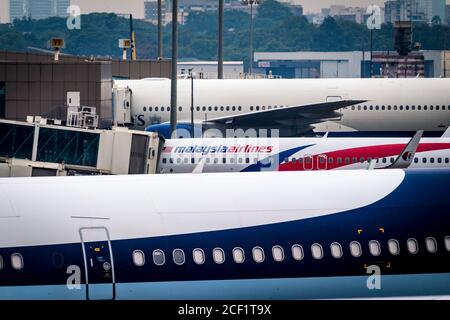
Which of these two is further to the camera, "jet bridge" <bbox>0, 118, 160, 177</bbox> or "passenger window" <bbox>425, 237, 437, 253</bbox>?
"jet bridge" <bbox>0, 118, 160, 177</bbox>

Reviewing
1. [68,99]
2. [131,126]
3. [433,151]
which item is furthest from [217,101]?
[433,151]

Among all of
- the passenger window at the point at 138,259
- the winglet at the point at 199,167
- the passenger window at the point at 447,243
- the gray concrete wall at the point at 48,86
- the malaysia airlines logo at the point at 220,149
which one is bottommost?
the winglet at the point at 199,167

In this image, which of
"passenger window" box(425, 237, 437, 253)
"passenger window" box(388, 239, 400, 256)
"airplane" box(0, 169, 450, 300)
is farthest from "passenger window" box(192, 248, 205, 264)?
"passenger window" box(425, 237, 437, 253)

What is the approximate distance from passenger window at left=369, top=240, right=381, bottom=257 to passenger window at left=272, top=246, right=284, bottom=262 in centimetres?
145

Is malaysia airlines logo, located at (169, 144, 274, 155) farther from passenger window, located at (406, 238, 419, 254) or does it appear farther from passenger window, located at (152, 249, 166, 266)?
passenger window, located at (152, 249, 166, 266)

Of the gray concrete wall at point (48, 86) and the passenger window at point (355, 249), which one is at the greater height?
the gray concrete wall at point (48, 86)

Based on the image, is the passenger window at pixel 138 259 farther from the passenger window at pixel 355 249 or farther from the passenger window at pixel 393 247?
the passenger window at pixel 393 247

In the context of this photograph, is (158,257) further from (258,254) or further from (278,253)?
(278,253)

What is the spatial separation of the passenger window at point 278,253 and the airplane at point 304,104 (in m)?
54.7

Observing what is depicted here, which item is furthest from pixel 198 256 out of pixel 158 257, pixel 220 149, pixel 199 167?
pixel 220 149

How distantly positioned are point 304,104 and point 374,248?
5731 cm

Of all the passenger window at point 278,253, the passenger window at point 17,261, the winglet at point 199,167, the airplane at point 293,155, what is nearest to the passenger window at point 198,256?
the passenger window at point 278,253

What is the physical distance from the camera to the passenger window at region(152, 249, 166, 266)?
19.5 m

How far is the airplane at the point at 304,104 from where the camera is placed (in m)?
75.4
